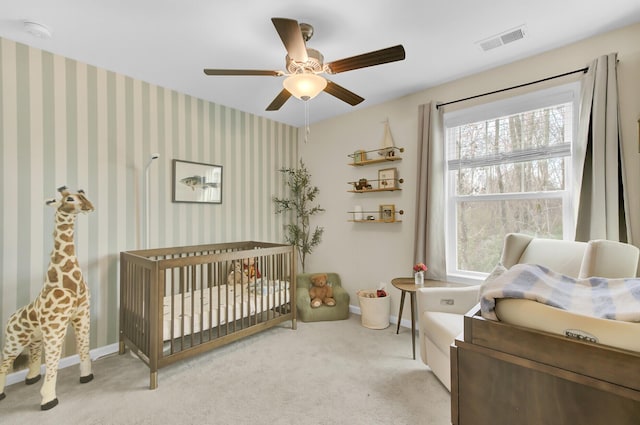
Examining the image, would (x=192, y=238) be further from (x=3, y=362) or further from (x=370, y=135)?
(x=370, y=135)

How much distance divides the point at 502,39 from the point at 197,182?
115 inches

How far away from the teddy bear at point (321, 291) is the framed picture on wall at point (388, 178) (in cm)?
125

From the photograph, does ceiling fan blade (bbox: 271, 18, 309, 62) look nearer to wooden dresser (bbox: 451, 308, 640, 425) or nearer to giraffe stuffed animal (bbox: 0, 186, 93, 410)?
wooden dresser (bbox: 451, 308, 640, 425)

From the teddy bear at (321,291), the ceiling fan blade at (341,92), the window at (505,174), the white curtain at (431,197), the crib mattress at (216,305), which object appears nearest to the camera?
the ceiling fan blade at (341,92)

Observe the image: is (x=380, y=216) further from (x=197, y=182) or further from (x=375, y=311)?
(x=197, y=182)

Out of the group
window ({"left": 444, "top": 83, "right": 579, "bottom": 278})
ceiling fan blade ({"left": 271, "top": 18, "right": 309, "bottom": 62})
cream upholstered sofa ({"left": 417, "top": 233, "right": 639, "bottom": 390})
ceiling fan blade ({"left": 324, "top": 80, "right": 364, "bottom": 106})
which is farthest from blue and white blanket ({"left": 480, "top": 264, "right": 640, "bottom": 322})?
window ({"left": 444, "top": 83, "right": 579, "bottom": 278})

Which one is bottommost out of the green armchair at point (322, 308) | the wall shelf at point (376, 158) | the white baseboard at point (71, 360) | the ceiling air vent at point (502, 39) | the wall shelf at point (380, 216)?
the white baseboard at point (71, 360)

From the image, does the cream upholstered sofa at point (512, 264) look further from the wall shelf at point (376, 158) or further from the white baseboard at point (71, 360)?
the white baseboard at point (71, 360)

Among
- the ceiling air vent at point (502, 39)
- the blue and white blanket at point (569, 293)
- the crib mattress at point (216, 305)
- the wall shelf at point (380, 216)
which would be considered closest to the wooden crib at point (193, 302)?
the crib mattress at point (216, 305)

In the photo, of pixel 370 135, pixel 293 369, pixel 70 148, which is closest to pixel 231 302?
pixel 293 369

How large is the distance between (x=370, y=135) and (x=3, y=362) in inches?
139

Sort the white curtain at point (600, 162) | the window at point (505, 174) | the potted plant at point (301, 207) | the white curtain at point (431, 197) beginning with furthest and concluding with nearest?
the potted plant at point (301, 207) < the white curtain at point (431, 197) < the window at point (505, 174) < the white curtain at point (600, 162)

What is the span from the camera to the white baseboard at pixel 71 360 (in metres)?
2.08

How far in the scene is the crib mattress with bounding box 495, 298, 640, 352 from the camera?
0.62 m
